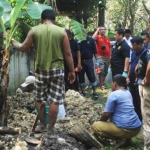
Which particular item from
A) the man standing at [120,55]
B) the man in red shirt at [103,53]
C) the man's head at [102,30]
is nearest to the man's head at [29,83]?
the man standing at [120,55]

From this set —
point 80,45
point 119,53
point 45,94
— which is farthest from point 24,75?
point 45,94

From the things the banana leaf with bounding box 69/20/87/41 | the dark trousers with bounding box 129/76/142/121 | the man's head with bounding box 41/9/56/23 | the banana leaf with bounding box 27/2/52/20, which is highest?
the banana leaf with bounding box 27/2/52/20

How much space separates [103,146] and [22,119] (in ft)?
5.57

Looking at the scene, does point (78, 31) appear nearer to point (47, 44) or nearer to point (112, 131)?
point (47, 44)

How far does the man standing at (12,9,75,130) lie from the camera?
5137 millimetres

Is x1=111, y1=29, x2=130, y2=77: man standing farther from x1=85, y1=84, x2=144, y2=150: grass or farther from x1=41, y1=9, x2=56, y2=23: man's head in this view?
x1=41, y1=9, x2=56, y2=23: man's head

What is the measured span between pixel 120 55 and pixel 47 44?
10.5 feet

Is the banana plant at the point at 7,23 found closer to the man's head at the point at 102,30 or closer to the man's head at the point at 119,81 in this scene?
the man's head at the point at 119,81

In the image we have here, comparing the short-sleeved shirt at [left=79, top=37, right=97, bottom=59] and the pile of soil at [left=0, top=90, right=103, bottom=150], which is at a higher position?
the short-sleeved shirt at [left=79, top=37, right=97, bottom=59]

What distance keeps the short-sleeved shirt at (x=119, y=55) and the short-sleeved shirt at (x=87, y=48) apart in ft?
4.96

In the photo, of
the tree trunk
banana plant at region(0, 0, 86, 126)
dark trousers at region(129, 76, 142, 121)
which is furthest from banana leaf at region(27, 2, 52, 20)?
dark trousers at region(129, 76, 142, 121)

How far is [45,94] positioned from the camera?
211 inches

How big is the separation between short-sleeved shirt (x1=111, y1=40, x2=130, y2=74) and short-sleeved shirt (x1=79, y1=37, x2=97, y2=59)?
1510mm

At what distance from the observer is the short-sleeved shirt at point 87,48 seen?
9.66 metres
